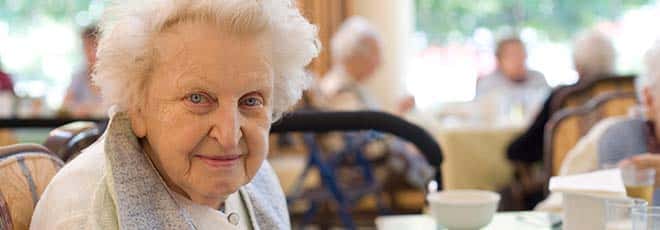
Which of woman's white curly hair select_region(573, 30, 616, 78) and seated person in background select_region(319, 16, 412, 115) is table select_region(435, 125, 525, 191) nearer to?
woman's white curly hair select_region(573, 30, 616, 78)

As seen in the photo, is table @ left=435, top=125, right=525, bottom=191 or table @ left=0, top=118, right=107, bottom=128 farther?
table @ left=435, top=125, right=525, bottom=191

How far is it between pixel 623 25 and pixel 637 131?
481cm

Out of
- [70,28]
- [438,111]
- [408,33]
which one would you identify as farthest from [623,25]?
[70,28]

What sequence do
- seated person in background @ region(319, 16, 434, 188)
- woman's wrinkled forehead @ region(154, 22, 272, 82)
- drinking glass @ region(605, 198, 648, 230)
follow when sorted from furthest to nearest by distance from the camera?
1. seated person in background @ region(319, 16, 434, 188)
2. drinking glass @ region(605, 198, 648, 230)
3. woman's wrinkled forehead @ region(154, 22, 272, 82)

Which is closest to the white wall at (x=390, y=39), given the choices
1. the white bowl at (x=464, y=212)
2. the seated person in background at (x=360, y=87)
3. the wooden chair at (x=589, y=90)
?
the seated person in background at (x=360, y=87)

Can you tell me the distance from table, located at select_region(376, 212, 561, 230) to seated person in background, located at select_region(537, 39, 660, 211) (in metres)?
0.54

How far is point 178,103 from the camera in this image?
1.21m

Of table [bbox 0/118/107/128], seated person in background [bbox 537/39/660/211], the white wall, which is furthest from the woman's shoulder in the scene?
the white wall

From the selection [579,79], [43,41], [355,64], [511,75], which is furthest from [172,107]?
[43,41]

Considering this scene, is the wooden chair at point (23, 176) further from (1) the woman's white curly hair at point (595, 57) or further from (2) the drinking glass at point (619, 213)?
(1) the woman's white curly hair at point (595, 57)

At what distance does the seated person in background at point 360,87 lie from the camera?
179 inches

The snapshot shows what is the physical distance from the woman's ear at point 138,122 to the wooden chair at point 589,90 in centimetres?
279

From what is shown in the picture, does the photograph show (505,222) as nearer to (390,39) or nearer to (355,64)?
(355,64)

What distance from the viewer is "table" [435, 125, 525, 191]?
4238mm
